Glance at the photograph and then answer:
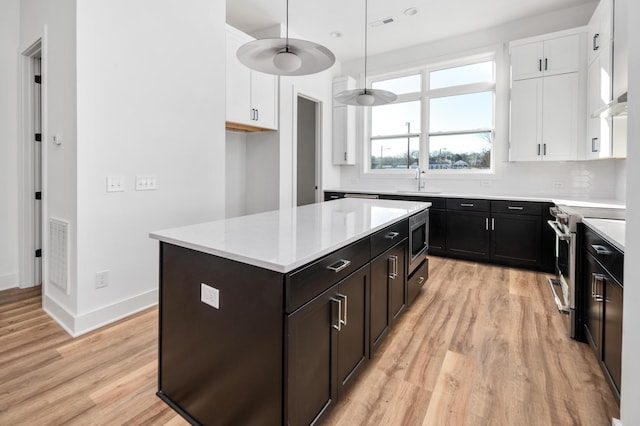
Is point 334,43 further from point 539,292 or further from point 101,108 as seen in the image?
point 539,292

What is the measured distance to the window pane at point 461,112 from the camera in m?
4.84

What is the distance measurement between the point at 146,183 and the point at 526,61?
4.59 m

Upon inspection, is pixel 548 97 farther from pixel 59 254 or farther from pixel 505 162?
A: pixel 59 254

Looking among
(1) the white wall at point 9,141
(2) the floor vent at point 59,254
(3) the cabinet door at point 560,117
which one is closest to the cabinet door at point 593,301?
(3) the cabinet door at point 560,117

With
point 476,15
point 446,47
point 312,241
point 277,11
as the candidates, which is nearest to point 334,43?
point 277,11

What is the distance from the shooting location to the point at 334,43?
207 inches

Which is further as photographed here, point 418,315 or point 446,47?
point 446,47

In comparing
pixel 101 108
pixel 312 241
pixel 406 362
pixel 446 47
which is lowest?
pixel 406 362

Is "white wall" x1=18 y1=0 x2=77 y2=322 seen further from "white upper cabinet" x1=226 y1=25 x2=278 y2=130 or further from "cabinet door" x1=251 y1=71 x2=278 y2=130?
"cabinet door" x1=251 y1=71 x2=278 y2=130

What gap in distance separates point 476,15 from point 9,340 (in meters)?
5.82

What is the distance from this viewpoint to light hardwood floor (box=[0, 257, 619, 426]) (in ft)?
5.19

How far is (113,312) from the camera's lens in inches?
102

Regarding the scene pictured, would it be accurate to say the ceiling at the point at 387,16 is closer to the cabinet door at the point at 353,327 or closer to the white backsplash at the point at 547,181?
the white backsplash at the point at 547,181

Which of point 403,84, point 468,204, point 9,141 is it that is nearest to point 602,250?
point 468,204
